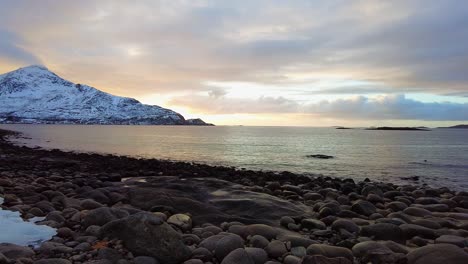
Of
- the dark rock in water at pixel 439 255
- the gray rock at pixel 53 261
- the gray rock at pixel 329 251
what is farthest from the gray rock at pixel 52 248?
the dark rock in water at pixel 439 255

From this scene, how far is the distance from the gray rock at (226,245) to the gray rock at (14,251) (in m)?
3.06

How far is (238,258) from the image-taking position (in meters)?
6.85

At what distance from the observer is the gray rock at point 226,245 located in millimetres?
7301

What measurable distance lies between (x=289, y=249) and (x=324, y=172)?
21.9m

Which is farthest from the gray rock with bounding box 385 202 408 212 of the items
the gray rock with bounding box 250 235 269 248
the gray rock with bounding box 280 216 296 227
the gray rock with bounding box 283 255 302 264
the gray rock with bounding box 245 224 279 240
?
the gray rock with bounding box 283 255 302 264

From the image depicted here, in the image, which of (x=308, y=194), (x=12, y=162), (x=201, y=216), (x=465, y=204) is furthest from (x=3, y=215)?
(x=12, y=162)

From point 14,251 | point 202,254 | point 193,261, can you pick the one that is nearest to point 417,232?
point 202,254

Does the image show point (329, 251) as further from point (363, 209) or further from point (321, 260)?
point (363, 209)

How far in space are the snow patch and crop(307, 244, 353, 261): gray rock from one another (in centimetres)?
484

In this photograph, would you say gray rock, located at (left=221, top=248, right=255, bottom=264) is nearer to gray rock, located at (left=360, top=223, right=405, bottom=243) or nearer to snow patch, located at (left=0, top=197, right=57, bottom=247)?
snow patch, located at (left=0, top=197, right=57, bottom=247)

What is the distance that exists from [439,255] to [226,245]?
3661mm

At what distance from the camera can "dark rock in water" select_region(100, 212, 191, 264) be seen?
271 inches

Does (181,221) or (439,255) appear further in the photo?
(181,221)

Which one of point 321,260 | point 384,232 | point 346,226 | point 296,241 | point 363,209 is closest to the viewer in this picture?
point 321,260
